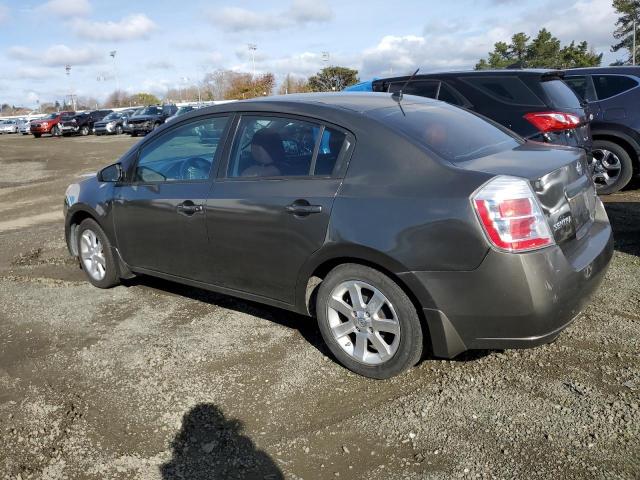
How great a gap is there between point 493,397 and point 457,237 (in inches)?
37.1

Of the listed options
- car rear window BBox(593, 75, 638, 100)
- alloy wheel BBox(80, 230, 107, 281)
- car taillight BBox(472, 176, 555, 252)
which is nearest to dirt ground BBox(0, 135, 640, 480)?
alloy wheel BBox(80, 230, 107, 281)

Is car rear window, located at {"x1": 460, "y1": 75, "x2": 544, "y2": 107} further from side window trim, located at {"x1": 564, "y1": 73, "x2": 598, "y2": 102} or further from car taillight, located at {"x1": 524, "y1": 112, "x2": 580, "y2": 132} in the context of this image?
side window trim, located at {"x1": 564, "y1": 73, "x2": 598, "y2": 102}

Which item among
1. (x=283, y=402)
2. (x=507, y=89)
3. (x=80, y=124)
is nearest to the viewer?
(x=283, y=402)

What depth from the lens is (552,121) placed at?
6.77 meters

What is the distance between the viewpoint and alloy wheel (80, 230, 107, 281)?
5.38 m

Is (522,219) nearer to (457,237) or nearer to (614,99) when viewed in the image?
(457,237)

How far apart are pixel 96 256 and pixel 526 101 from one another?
513cm

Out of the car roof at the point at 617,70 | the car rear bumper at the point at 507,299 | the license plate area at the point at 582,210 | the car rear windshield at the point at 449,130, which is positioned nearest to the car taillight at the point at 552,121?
the car roof at the point at 617,70

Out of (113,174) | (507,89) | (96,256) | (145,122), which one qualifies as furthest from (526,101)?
(145,122)

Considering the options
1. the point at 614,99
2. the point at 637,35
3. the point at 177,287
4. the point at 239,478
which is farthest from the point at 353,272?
the point at 637,35

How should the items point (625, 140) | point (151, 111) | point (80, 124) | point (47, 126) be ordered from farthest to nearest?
1. point (47, 126)
2. point (80, 124)
3. point (151, 111)
4. point (625, 140)

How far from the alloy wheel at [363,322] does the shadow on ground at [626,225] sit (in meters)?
3.30

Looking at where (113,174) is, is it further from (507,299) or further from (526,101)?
(526,101)

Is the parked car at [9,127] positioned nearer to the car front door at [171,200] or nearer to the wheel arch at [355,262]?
the car front door at [171,200]
